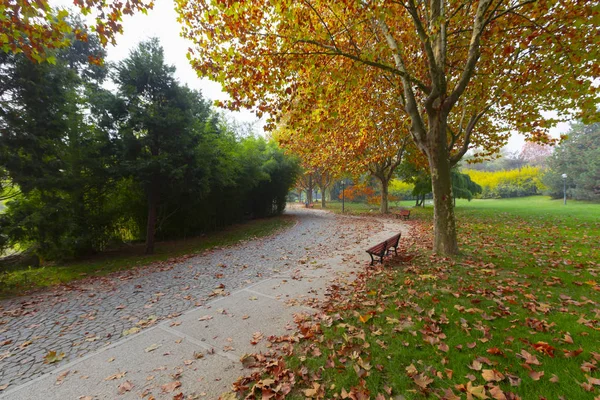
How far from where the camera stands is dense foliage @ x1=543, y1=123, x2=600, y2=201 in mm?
31359

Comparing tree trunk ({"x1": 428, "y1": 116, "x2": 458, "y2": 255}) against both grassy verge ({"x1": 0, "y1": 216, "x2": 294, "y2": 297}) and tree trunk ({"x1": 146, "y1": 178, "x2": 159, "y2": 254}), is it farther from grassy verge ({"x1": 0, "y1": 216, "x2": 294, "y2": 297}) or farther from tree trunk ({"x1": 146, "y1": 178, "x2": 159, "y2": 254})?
tree trunk ({"x1": 146, "y1": 178, "x2": 159, "y2": 254})

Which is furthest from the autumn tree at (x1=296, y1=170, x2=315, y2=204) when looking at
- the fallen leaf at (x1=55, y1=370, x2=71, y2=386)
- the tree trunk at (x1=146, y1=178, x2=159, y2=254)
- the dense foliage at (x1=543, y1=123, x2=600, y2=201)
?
the dense foliage at (x1=543, y1=123, x2=600, y2=201)

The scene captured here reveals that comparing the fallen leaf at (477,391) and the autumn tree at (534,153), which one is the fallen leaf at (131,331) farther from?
the autumn tree at (534,153)

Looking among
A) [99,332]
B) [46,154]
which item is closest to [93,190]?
[46,154]

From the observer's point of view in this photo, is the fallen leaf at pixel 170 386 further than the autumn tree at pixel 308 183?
No

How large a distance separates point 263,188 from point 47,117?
500 inches

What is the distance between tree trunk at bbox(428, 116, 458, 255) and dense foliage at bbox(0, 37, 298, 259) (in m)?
7.61

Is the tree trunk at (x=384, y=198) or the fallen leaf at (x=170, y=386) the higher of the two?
the tree trunk at (x=384, y=198)

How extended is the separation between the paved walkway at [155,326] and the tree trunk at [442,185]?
2.31 meters

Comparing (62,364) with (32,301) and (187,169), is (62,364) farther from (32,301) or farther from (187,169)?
(187,169)

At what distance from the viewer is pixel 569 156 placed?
35.3 m

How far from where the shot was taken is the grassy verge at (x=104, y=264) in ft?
21.6

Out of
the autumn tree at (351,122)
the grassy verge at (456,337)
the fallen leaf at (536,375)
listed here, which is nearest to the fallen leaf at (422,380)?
the grassy verge at (456,337)

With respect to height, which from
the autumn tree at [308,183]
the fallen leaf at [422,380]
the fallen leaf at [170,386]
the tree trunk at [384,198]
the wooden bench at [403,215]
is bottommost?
the fallen leaf at [170,386]
